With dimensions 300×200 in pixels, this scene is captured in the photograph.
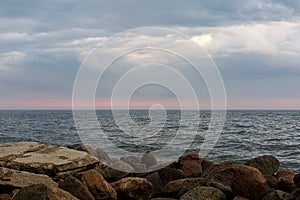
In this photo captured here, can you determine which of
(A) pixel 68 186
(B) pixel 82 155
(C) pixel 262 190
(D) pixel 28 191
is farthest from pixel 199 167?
(D) pixel 28 191

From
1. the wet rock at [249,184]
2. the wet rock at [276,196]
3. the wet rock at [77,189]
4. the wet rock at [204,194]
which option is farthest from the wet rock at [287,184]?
the wet rock at [77,189]

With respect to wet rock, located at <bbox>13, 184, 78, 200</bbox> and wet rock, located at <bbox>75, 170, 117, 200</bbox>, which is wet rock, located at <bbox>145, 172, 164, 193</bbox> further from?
A: wet rock, located at <bbox>13, 184, 78, 200</bbox>

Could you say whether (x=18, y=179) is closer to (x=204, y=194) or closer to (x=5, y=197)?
(x=5, y=197)

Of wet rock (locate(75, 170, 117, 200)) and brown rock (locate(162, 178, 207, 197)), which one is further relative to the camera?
brown rock (locate(162, 178, 207, 197))

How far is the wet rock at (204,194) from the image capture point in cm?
835

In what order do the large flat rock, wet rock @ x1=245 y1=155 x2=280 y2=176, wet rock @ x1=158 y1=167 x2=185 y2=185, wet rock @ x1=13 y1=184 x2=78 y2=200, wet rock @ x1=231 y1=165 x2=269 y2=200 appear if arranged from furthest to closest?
wet rock @ x1=245 y1=155 x2=280 y2=176 < wet rock @ x1=158 y1=167 x2=185 y2=185 < the large flat rock < wet rock @ x1=231 y1=165 x2=269 y2=200 < wet rock @ x1=13 y1=184 x2=78 y2=200

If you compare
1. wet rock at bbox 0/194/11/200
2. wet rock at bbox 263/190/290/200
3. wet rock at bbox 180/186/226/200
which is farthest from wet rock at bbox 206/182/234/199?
wet rock at bbox 0/194/11/200

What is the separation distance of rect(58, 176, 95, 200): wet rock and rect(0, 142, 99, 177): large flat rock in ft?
7.44

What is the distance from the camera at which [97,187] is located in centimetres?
877

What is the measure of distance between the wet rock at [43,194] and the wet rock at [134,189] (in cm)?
147

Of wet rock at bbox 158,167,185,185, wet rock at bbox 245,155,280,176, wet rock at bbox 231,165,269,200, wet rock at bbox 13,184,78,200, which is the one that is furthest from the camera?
wet rock at bbox 245,155,280,176

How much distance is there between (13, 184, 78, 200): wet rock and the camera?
24.7 ft

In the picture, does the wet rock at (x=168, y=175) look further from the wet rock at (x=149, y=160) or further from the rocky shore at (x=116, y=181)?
the wet rock at (x=149, y=160)

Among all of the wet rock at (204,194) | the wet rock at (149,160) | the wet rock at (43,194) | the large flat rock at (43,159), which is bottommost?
the wet rock at (149,160)
